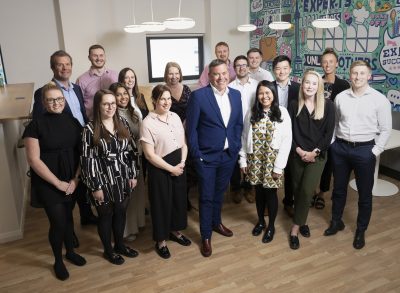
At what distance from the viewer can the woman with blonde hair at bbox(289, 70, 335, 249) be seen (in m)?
2.83

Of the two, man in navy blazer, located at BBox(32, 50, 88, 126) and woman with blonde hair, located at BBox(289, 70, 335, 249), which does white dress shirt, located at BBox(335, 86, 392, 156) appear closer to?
woman with blonde hair, located at BBox(289, 70, 335, 249)

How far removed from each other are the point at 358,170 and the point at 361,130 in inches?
13.0

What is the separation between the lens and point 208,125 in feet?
9.25

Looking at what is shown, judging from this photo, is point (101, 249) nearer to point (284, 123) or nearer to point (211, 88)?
point (211, 88)

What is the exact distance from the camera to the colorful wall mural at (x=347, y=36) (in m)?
4.19

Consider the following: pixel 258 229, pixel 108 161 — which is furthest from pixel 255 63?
pixel 108 161

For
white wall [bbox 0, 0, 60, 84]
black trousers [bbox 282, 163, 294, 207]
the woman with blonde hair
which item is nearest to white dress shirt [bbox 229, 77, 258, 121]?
the woman with blonde hair

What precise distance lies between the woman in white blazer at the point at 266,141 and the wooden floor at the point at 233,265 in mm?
492


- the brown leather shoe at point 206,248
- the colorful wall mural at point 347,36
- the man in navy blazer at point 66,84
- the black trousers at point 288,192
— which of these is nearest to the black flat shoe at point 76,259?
the brown leather shoe at point 206,248

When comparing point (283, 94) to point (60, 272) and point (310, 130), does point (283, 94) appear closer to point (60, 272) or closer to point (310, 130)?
point (310, 130)

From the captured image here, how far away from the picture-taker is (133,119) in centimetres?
294

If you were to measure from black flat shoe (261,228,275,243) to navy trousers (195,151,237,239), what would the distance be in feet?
1.68

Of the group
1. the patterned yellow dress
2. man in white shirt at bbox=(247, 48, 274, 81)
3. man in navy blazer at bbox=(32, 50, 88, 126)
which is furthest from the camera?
man in white shirt at bbox=(247, 48, 274, 81)

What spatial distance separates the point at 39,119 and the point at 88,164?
17.3 inches
